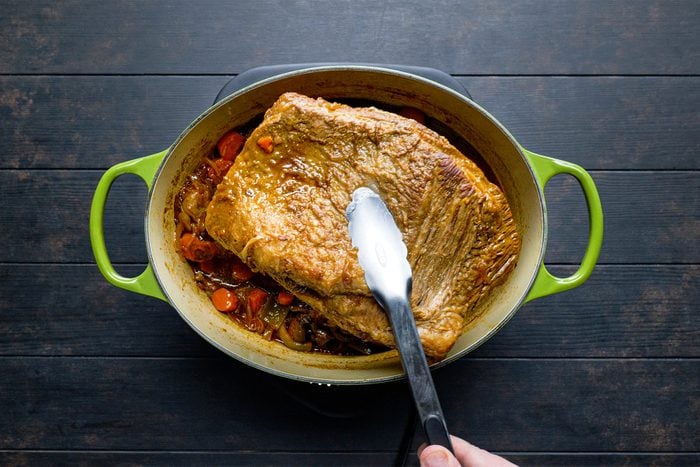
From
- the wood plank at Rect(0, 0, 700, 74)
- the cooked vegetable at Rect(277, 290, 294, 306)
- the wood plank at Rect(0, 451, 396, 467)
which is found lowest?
the wood plank at Rect(0, 451, 396, 467)

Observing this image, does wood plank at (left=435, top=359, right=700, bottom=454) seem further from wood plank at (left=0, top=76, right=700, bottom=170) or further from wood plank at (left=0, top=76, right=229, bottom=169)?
wood plank at (left=0, top=76, right=229, bottom=169)

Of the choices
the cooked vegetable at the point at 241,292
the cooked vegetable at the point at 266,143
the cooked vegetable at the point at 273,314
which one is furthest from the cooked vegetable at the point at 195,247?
the cooked vegetable at the point at 266,143

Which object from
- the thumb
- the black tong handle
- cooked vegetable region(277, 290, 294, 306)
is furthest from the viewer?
cooked vegetable region(277, 290, 294, 306)

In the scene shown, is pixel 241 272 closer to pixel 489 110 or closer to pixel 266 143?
pixel 266 143

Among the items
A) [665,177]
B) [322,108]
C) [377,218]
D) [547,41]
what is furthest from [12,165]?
[665,177]

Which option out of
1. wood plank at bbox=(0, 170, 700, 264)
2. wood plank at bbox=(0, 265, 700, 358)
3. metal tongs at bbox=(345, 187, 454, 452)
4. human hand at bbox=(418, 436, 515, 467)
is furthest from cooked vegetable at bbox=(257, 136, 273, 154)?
human hand at bbox=(418, 436, 515, 467)

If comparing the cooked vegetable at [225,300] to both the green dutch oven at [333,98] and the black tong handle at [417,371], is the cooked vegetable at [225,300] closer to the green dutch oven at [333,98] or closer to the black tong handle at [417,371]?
the green dutch oven at [333,98]

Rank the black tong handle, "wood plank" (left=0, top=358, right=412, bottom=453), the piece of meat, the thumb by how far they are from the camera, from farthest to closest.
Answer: "wood plank" (left=0, top=358, right=412, bottom=453), the piece of meat, the black tong handle, the thumb

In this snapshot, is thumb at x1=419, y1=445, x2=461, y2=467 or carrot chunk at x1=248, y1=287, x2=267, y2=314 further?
carrot chunk at x1=248, y1=287, x2=267, y2=314
